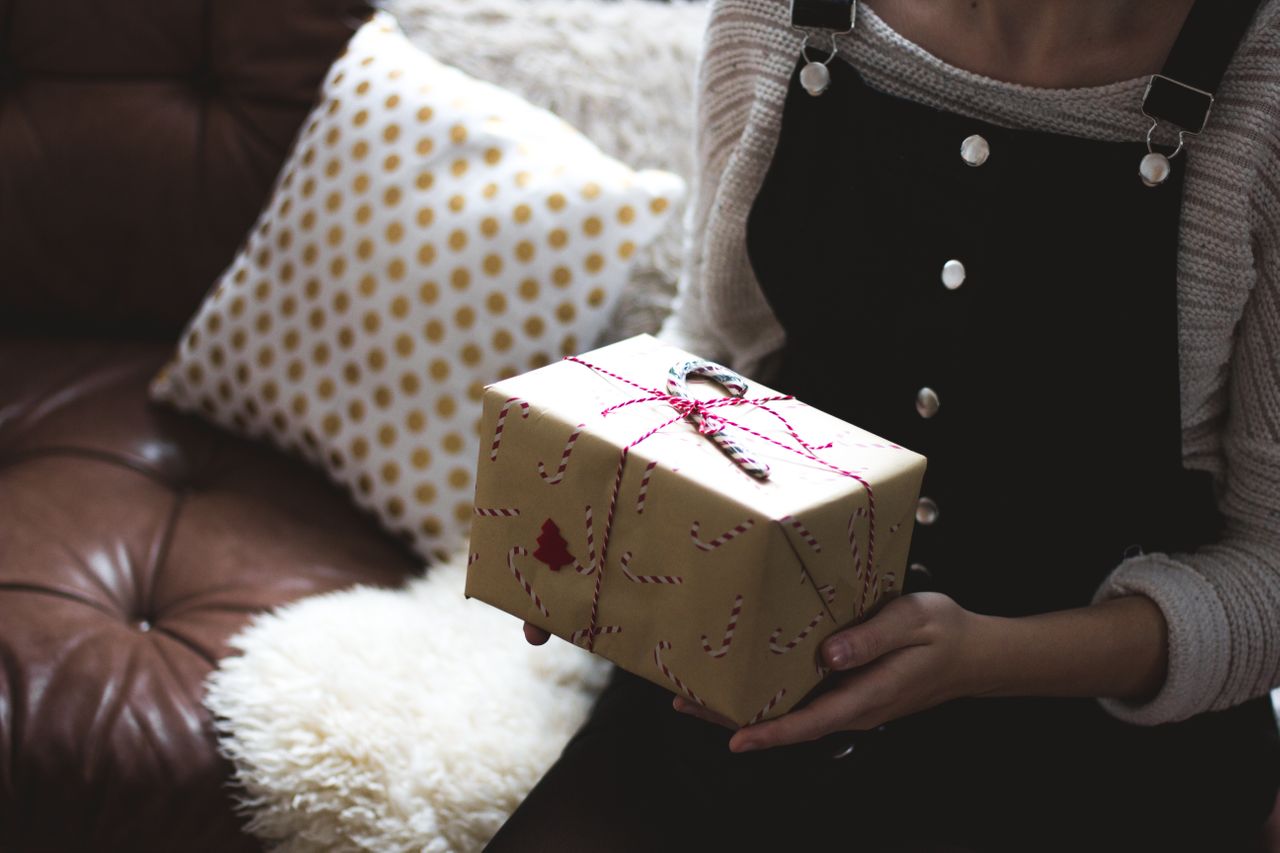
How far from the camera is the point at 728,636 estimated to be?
0.53 meters

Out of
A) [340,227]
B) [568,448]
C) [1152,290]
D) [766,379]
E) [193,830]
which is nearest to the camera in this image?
[568,448]

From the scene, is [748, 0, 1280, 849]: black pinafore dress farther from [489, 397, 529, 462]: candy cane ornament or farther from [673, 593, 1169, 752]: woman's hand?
[489, 397, 529, 462]: candy cane ornament

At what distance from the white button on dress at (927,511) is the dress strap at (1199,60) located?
10.5 inches

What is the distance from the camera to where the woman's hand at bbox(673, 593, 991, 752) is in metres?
0.56

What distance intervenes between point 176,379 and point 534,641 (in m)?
0.64

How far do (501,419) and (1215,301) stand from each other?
0.42m

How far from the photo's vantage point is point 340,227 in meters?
1.03

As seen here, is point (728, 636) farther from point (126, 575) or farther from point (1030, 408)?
point (126, 575)

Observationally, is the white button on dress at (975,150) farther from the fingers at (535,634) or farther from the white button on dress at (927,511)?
the fingers at (535,634)

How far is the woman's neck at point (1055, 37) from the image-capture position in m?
0.68

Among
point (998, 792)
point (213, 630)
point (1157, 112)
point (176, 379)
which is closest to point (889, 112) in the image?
point (1157, 112)

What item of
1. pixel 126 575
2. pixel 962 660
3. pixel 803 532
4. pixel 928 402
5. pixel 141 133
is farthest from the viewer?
pixel 141 133

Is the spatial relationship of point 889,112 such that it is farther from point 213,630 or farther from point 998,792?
point 213,630

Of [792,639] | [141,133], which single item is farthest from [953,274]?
[141,133]
